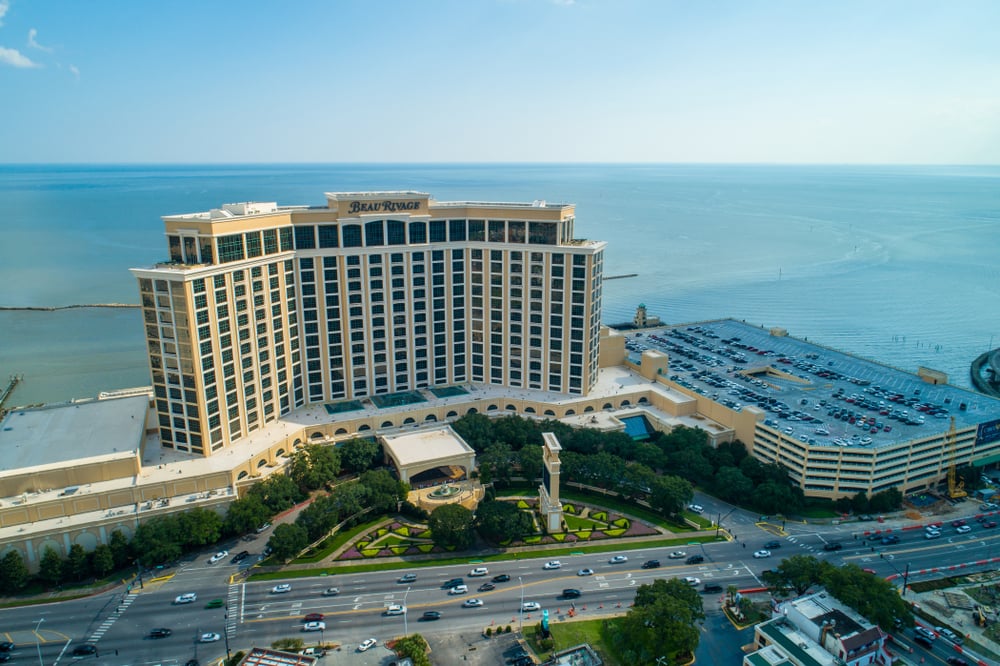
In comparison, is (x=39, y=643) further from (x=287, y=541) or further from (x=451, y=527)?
(x=451, y=527)

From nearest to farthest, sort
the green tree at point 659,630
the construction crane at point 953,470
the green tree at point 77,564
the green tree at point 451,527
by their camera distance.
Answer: the green tree at point 659,630 → the green tree at point 77,564 → the green tree at point 451,527 → the construction crane at point 953,470

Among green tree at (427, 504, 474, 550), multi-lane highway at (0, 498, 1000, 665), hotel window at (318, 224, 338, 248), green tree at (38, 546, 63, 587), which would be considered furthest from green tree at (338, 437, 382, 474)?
green tree at (38, 546, 63, 587)

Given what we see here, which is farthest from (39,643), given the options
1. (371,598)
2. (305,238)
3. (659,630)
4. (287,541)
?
(305,238)

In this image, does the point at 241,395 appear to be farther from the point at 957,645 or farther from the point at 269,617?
the point at 957,645

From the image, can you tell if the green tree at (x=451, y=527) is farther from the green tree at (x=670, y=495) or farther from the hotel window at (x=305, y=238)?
the hotel window at (x=305, y=238)

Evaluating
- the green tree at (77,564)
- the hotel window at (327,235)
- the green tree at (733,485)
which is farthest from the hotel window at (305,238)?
the green tree at (733,485)

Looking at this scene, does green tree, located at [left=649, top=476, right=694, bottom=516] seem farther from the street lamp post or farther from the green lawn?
the street lamp post
